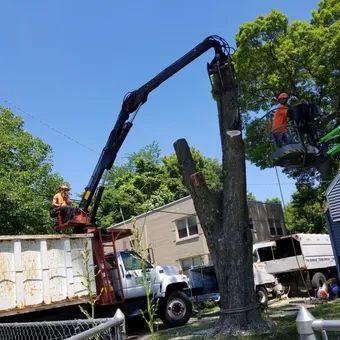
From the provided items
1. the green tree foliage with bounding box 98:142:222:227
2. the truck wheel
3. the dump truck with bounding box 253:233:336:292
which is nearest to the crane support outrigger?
the truck wheel

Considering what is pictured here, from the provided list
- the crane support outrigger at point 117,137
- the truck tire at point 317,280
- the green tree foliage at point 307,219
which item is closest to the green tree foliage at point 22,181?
the crane support outrigger at point 117,137

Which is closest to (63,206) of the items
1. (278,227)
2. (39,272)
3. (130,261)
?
(39,272)

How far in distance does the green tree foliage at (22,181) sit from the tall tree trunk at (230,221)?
10.5 metres

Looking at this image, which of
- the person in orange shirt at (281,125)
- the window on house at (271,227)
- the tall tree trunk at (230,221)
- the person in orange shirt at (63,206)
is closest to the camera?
the tall tree trunk at (230,221)

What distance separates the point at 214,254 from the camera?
10.3 metres

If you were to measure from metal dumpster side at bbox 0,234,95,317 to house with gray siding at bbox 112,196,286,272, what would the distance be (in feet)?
55.2

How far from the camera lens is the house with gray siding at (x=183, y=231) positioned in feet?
96.8

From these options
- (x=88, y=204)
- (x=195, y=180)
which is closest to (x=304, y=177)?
(x=88, y=204)

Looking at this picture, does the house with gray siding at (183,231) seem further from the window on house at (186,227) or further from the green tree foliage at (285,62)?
the green tree foliage at (285,62)

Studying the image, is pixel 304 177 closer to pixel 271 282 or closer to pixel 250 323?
pixel 271 282

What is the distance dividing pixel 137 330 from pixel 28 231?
761 centimetres

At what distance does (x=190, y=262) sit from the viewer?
29906mm

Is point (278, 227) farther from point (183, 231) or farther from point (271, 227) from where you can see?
point (183, 231)

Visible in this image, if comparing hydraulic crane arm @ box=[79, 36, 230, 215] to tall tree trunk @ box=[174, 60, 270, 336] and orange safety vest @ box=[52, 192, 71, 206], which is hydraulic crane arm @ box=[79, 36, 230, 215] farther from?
tall tree trunk @ box=[174, 60, 270, 336]
